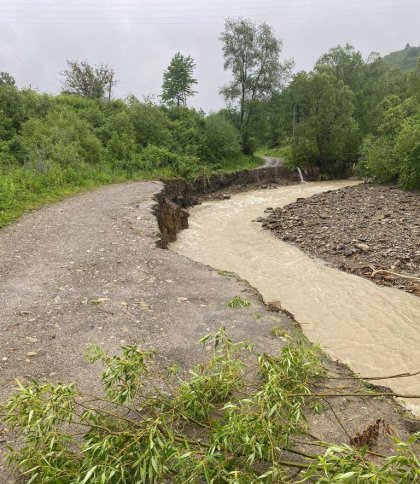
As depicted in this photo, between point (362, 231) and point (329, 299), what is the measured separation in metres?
6.51

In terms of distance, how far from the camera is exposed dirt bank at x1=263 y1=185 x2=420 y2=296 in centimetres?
1127

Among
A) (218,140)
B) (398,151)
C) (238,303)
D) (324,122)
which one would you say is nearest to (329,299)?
(238,303)

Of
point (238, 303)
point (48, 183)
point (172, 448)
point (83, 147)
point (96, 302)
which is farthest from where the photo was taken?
point (83, 147)

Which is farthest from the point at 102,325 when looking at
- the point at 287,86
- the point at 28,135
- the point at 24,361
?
the point at 287,86

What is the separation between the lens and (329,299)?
938 cm

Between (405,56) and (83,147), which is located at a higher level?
(405,56)

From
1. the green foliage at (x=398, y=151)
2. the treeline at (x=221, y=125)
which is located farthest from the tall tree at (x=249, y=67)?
the green foliage at (x=398, y=151)

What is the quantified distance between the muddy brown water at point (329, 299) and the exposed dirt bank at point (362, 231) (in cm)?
61

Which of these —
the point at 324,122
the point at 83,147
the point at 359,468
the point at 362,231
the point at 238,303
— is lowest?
the point at 362,231

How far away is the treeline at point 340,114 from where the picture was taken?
106 feet

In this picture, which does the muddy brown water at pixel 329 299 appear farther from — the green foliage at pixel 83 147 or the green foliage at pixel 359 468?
the green foliage at pixel 83 147

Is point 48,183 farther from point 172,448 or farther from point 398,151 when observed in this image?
point 398,151

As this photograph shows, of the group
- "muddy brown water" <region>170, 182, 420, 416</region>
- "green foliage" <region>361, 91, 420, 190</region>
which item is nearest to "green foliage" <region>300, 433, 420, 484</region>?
"muddy brown water" <region>170, 182, 420, 416</region>

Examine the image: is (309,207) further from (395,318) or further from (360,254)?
(395,318)
